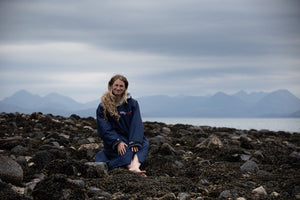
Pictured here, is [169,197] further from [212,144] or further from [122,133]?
[212,144]

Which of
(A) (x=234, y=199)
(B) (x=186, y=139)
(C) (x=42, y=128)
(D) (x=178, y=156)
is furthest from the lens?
(C) (x=42, y=128)

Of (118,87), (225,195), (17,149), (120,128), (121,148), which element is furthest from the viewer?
(17,149)

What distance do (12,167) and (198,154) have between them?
5642 millimetres

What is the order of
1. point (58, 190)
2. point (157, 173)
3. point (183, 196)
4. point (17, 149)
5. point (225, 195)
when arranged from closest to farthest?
point (58, 190) < point (183, 196) < point (225, 195) < point (157, 173) < point (17, 149)

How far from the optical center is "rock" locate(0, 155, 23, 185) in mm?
6426

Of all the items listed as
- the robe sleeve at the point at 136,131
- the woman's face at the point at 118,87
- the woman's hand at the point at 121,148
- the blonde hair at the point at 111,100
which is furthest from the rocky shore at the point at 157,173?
the woman's face at the point at 118,87

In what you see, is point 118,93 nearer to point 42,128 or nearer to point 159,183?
point 159,183

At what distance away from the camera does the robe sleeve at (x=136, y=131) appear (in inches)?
333

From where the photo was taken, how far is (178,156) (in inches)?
387

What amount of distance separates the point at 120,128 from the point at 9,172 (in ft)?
10.1

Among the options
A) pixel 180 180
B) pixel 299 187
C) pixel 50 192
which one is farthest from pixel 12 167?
pixel 299 187

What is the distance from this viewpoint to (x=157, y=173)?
26.3ft

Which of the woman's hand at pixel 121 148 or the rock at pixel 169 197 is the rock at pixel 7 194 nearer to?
the rock at pixel 169 197

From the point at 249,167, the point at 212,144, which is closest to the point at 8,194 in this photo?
the point at 249,167
